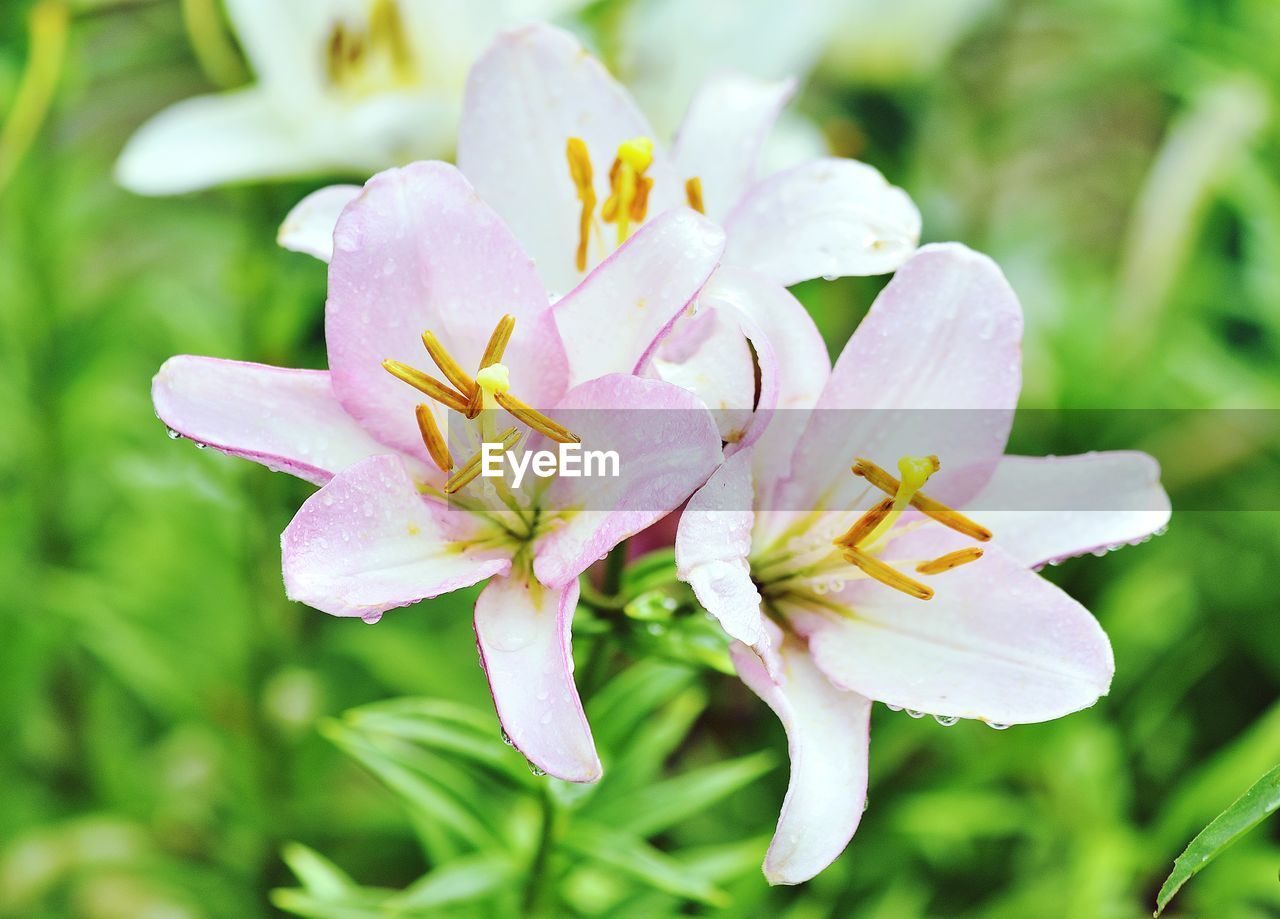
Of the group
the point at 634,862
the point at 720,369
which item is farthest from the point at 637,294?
the point at 634,862

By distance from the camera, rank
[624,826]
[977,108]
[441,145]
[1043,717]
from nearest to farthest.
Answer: [1043,717] → [624,826] → [441,145] → [977,108]

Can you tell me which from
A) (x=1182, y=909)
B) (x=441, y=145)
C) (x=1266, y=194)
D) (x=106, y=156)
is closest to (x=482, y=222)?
(x=441, y=145)

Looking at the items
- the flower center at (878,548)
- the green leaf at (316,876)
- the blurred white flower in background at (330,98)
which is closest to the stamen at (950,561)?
the flower center at (878,548)

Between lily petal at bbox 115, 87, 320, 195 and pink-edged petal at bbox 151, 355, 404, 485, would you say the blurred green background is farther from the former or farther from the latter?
pink-edged petal at bbox 151, 355, 404, 485

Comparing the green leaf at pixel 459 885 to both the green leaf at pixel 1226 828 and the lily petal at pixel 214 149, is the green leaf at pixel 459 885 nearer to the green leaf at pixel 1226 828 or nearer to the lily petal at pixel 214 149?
the green leaf at pixel 1226 828

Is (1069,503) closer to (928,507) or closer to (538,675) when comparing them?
(928,507)

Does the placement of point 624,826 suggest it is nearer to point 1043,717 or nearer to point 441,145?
point 1043,717
